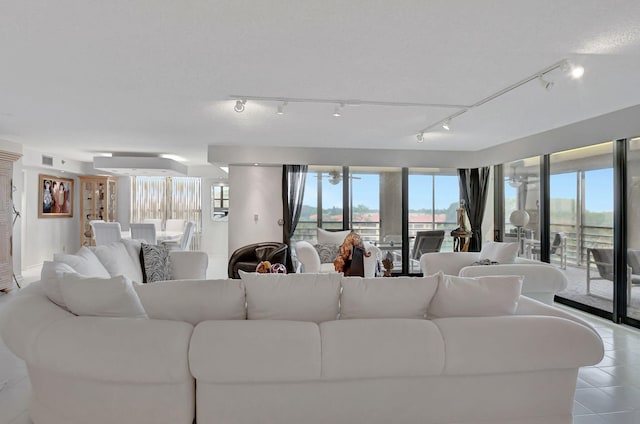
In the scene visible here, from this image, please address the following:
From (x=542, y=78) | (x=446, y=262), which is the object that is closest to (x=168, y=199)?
(x=446, y=262)

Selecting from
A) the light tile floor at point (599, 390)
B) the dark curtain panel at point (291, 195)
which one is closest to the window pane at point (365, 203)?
the dark curtain panel at point (291, 195)

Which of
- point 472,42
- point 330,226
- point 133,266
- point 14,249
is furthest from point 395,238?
point 14,249

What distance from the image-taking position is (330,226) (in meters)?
7.47

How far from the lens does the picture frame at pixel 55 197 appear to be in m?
8.71

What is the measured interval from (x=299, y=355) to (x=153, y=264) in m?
3.02

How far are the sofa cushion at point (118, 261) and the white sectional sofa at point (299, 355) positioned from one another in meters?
1.53

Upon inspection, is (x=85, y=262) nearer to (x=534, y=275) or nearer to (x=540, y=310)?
(x=540, y=310)

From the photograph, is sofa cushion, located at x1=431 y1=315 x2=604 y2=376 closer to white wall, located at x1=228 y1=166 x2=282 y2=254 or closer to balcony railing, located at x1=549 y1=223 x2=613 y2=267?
balcony railing, located at x1=549 y1=223 x2=613 y2=267

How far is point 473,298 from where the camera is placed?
94.8 inches

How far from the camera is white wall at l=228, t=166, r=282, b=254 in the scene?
23.8 ft

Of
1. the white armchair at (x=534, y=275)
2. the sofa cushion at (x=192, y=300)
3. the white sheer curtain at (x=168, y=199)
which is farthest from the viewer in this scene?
the white sheer curtain at (x=168, y=199)

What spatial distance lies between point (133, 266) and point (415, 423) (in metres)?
3.34

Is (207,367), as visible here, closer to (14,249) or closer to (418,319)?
(418,319)

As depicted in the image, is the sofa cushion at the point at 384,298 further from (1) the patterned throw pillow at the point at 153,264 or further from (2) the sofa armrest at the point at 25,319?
(1) the patterned throw pillow at the point at 153,264
